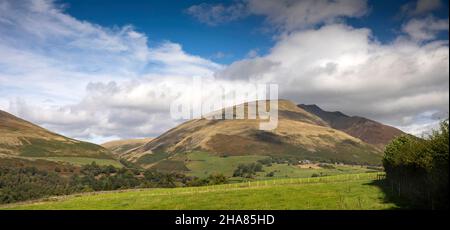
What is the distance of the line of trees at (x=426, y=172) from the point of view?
1905 inches

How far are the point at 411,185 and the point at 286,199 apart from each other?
22760 mm

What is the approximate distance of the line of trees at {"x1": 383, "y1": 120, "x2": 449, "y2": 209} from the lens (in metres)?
48.4

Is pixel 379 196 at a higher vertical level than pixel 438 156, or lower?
lower

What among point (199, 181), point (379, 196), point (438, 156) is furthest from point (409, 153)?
point (199, 181)

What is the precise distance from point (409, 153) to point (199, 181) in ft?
417

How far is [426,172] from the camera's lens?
66.6 meters
